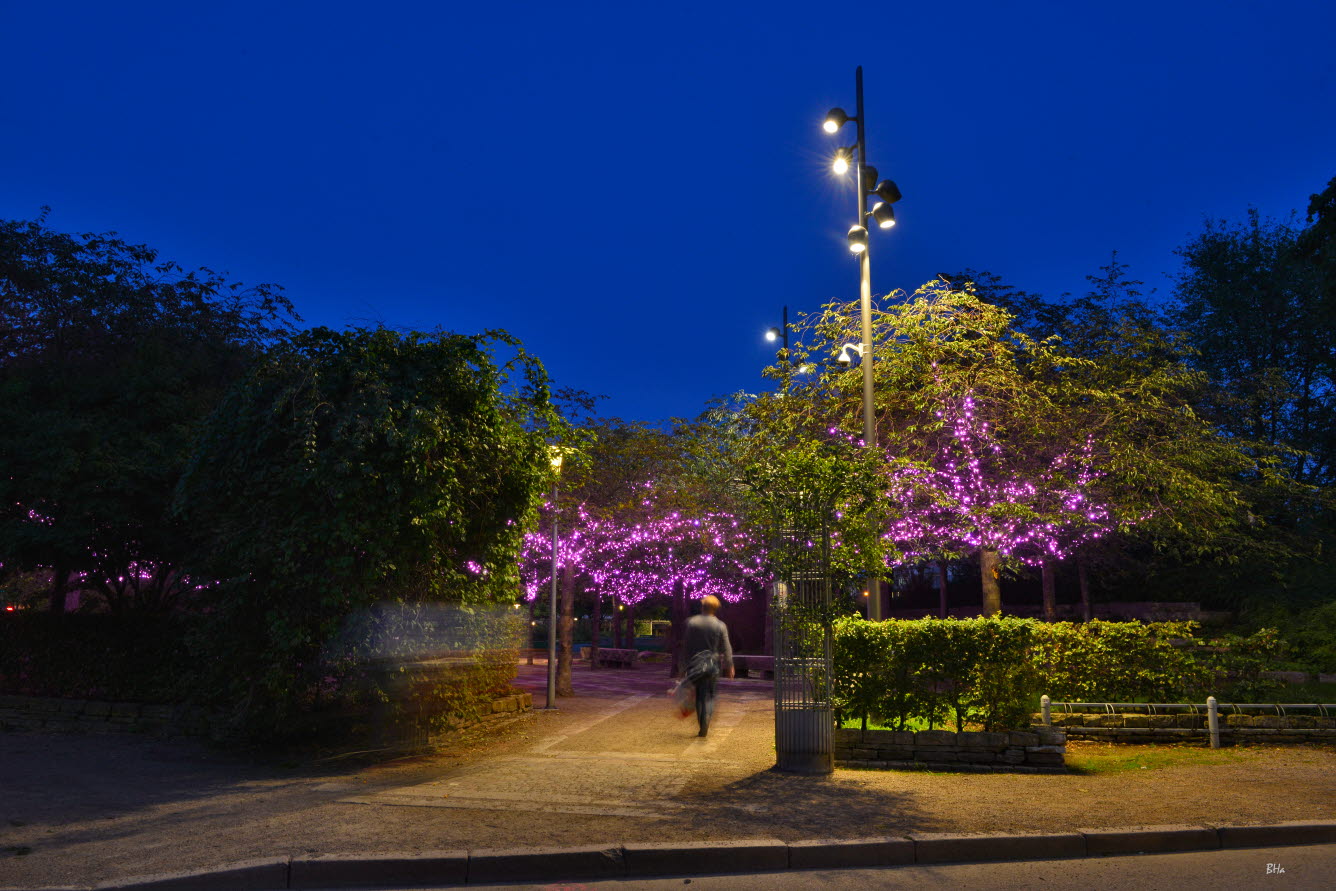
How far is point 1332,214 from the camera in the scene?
605 inches

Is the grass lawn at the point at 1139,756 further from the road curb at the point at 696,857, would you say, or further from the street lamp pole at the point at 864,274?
the street lamp pole at the point at 864,274

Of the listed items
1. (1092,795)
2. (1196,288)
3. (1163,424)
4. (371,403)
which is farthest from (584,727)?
(1196,288)

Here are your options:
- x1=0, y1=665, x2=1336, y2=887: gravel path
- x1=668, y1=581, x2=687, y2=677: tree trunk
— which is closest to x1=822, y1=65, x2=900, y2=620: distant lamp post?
x1=0, y1=665, x2=1336, y2=887: gravel path

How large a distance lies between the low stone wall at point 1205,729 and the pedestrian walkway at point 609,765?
4.15 meters

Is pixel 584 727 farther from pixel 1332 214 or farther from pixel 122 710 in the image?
pixel 1332 214

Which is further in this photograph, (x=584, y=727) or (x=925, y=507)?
(x=925, y=507)

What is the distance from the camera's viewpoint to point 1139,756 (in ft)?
31.1

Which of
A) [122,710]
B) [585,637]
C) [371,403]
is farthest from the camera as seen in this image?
[585,637]

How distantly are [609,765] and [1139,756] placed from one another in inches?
235

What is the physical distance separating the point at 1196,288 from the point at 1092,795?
85.6 ft

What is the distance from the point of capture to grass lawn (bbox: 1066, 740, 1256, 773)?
29.0ft

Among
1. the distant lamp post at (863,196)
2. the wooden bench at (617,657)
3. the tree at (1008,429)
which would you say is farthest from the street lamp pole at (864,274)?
the wooden bench at (617,657)

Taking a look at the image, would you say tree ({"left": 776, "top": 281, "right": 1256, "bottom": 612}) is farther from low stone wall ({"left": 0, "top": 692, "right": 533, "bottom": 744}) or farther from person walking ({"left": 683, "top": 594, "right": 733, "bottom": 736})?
low stone wall ({"left": 0, "top": 692, "right": 533, "bottom": 744})

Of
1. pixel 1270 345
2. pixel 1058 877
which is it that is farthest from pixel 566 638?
pixel 1270 345
